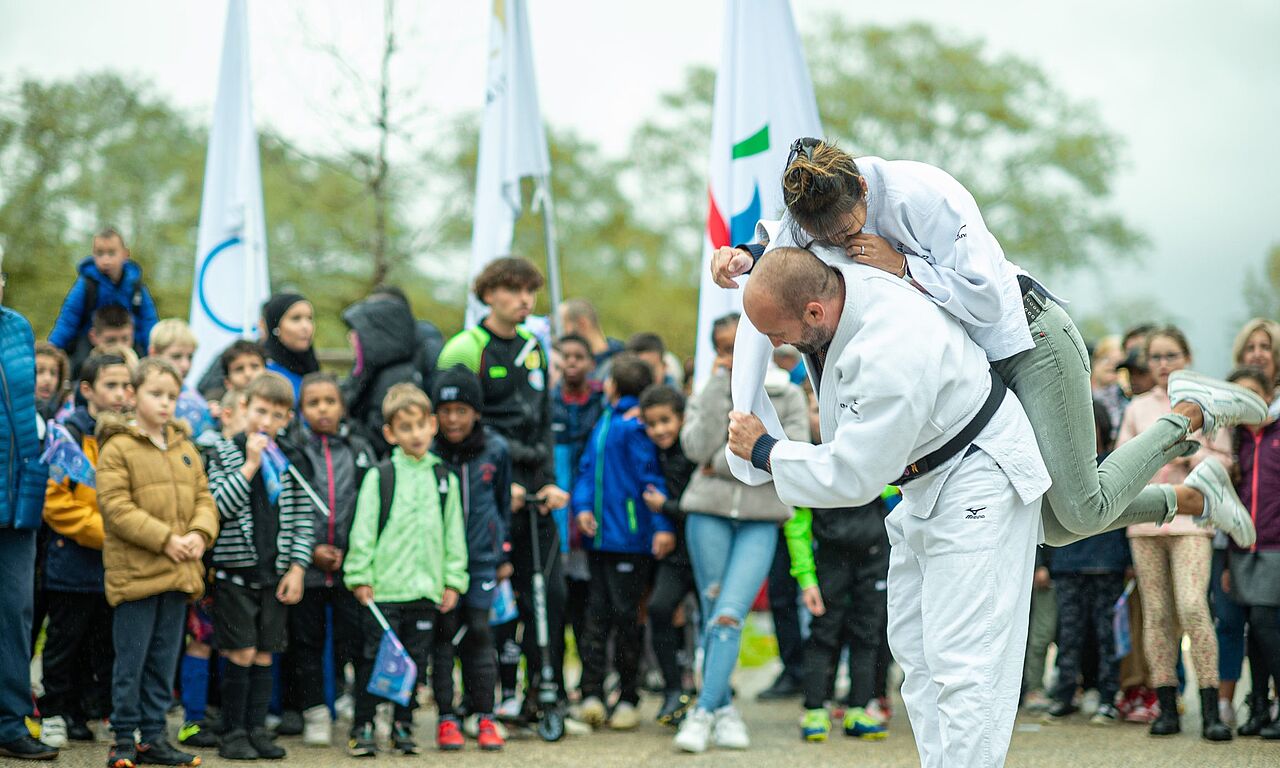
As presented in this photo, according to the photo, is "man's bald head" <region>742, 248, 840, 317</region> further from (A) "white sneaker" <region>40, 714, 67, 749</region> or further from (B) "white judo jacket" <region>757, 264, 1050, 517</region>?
(A) "white sneaker" <region>40, 714, 67, 749</region>

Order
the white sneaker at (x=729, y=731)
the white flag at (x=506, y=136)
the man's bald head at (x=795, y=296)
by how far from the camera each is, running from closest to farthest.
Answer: the man's bald head at (x=795, y=296) → the white sneaker at (x=729, y=731) → the white flag at (x=506, y=136)

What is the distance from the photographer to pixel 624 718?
7129 mm

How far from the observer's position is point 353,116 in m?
12.8

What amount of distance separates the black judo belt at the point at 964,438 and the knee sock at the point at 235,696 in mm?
3712

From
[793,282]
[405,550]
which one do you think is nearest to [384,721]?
[405,550]

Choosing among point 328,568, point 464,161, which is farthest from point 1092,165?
point 328,568

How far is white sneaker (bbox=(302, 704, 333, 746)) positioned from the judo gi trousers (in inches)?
142

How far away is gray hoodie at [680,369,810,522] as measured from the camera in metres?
6.75

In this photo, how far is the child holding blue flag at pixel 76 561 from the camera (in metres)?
6.01

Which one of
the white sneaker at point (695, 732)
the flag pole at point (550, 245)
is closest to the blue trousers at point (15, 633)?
the white sneaker at point (695, 732)

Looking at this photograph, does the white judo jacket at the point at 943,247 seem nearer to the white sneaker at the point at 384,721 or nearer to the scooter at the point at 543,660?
the scooter at the point at 543,660

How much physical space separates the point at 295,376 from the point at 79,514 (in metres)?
1.70

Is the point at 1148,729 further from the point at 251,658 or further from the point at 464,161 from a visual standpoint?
the point at 464,161

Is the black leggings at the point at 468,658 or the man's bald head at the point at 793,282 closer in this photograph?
the man's bald head at the point at 793,282
